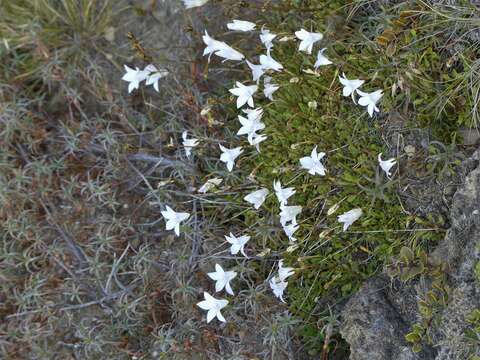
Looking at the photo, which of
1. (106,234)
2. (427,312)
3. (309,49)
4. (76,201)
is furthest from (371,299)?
(76,201)

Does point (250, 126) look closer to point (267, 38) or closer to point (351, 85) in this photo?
point (267, 38)

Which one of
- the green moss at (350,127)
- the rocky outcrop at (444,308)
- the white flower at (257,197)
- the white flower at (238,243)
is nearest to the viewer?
the rocky outcrop at (444,308)

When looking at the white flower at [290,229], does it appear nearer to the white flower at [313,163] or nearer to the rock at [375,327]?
the white flower at [313,163]

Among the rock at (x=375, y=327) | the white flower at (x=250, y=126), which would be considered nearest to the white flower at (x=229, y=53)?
the white flower at (x=250, y=126)

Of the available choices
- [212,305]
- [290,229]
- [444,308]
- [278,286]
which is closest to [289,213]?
[290,229]

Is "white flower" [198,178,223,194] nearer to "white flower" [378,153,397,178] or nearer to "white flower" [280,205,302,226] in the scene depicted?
"white flower" [280,205,302,226]

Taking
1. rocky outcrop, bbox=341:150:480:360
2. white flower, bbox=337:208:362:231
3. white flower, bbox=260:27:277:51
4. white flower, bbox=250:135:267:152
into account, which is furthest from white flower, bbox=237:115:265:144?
rocky outcrop, bbox=341:150:480:360
